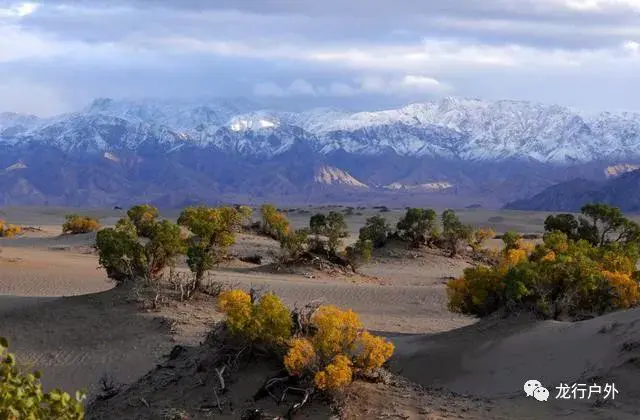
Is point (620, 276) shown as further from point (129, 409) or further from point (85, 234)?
point (85, 234)

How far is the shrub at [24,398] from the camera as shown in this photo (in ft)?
16.3

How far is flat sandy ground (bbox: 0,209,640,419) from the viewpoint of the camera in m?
10.4

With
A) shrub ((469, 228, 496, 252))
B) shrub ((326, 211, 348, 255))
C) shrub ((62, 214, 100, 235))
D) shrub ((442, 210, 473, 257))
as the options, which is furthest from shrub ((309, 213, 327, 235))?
shrub ((62, 214, 100, 235))

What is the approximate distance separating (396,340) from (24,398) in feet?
41.3

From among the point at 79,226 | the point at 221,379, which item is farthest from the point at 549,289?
the point at 79,226

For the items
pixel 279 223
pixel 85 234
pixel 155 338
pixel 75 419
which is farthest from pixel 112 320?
pixel 85 234

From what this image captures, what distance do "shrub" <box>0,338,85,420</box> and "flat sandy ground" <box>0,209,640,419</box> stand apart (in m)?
5.43

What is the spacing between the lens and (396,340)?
16938 millimetres

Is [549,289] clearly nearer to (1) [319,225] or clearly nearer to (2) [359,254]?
(2) [359,254]

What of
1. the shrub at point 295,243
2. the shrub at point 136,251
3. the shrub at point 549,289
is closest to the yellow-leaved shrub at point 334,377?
the shrub at point 549,289

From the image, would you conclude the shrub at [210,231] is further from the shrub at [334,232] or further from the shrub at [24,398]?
the shrub at [24,398]

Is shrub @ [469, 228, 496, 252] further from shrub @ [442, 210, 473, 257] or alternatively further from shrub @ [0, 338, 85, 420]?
shrub @ [0, 338, 85, 420]

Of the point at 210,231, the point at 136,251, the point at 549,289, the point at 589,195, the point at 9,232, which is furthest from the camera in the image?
the point at 589,195

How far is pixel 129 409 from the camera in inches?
444
